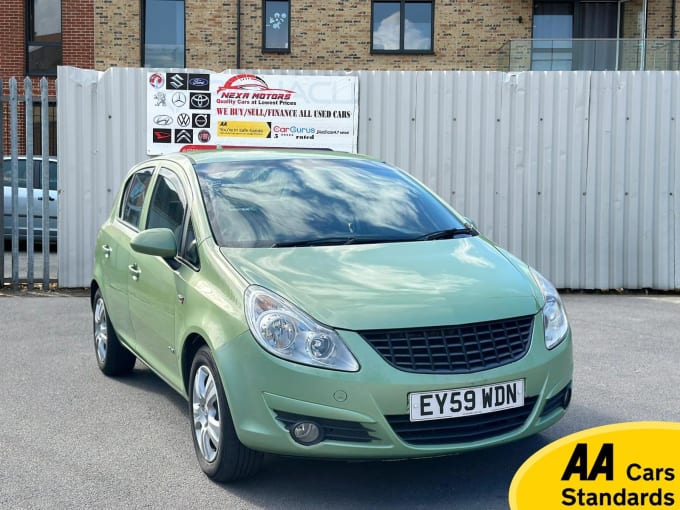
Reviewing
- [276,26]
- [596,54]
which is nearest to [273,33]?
[276,26]

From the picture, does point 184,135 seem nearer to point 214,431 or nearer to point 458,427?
point 214,431

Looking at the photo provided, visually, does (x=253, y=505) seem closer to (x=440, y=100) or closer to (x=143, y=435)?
(x=143, y=435)

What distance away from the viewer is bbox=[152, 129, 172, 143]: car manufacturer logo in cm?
1072

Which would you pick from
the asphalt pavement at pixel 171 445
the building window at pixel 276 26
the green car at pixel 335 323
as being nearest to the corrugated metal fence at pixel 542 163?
the asphalt pavement at pixel 171 445

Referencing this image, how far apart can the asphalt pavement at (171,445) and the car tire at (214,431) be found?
9cm

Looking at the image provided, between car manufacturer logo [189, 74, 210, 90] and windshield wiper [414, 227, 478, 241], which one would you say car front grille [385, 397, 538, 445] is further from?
car manufacturer logo [189, 74, 210, 90]

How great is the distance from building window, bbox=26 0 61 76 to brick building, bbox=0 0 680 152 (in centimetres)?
3

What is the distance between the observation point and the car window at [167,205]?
518 centimetres

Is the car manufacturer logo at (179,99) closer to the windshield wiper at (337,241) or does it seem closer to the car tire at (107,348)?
the car tire at (107,348)

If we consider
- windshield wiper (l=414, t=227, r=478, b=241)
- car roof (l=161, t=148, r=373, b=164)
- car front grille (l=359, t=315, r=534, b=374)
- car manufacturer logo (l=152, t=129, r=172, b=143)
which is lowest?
car front grille (l=359, t=315, r=534, b=374)

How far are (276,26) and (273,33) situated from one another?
0.19 metres

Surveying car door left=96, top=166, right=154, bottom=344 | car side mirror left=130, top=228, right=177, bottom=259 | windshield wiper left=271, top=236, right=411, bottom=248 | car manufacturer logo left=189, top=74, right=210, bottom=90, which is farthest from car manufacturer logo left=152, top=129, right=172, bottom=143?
windshield wiper left=271, top=236, right=411, bottom=248

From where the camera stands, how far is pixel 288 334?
3947mm

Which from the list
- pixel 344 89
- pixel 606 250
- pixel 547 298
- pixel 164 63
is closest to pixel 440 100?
pixel 344 89
